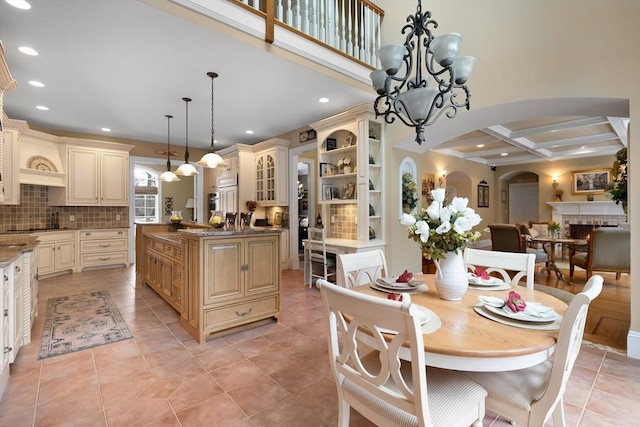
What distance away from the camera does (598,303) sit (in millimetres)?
3861

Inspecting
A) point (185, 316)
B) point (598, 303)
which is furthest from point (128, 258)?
point (598, 303)

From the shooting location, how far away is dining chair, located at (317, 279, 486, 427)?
989mm

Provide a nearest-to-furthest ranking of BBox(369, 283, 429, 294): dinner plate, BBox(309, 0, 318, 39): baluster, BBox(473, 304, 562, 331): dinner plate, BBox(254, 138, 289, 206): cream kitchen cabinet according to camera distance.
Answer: BBox(473, 304, 562, 331): dinner plate, BBox(369, 283, 429, 294): dinner plate, BBox(309, 0, 318, 39): baluster, BBox(254, 138, 289, 206): cream kitchen cabinet

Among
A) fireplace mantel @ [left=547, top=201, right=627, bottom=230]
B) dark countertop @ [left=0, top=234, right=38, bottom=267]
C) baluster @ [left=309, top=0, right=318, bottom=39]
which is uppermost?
baluster @ [left=309, top=0, right=318, bottom=39]

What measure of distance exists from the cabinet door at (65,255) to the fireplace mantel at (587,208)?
1174 centimetres

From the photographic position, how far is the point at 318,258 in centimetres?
452

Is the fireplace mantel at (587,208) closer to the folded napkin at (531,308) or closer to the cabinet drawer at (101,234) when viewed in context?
the folded napkin at (531,308)

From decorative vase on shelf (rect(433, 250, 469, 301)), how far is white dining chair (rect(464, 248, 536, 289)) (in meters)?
0.58

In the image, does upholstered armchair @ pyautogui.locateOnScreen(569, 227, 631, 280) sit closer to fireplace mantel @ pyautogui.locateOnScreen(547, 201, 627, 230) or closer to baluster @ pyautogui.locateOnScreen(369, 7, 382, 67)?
baluster @ pyautogui.locateOnScreen(369, 7, 382, 67)

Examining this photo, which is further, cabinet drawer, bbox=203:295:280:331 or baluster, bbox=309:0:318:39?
baluster, bbox=309:0:318:39

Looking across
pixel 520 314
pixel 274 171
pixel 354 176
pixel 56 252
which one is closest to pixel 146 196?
pixel 56 252

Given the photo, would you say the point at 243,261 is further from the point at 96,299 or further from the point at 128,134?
the point at 128,134

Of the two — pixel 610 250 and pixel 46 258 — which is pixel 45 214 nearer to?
pixel 46 258

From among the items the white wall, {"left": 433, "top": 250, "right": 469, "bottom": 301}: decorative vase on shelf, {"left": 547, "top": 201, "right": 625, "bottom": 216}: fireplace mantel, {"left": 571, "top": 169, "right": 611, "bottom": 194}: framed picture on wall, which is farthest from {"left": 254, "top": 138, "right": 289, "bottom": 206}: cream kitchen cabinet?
{"left": 571, "top": 169, "right": 611, "bottom": 194}: framed picture on wall
